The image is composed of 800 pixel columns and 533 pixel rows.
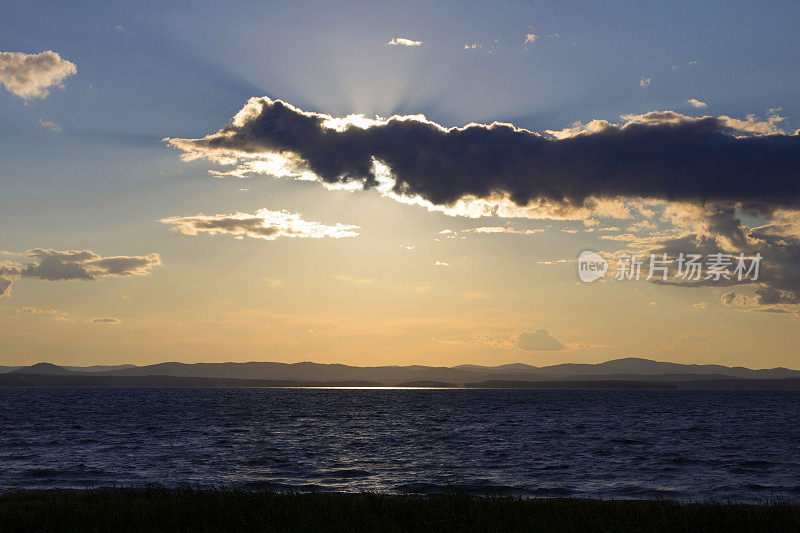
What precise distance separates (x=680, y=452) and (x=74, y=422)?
267 ft

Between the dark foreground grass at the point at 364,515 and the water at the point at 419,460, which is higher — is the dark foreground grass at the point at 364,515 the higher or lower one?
the higher one

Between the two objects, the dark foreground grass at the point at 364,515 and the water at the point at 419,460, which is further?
the water at the point at 419,460

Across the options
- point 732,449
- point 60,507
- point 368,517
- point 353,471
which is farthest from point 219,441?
point 732,449

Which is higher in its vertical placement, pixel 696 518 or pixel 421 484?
pixel 696 518

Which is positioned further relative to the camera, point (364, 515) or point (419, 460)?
point (419, 460)

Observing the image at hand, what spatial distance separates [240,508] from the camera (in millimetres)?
25094

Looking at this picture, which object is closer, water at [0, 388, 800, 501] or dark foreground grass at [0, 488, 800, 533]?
dark foreground grass at [0, 488, 800, 533]

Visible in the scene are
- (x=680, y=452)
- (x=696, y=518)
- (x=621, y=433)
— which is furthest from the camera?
(x=621, y=433)

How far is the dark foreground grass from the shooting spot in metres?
22.8

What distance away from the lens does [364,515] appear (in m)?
24.4

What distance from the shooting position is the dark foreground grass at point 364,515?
22766 mm

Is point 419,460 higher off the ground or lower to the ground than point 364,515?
lower

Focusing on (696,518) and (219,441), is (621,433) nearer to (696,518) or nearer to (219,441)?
(219,441)

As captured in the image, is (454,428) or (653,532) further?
(454,428)
